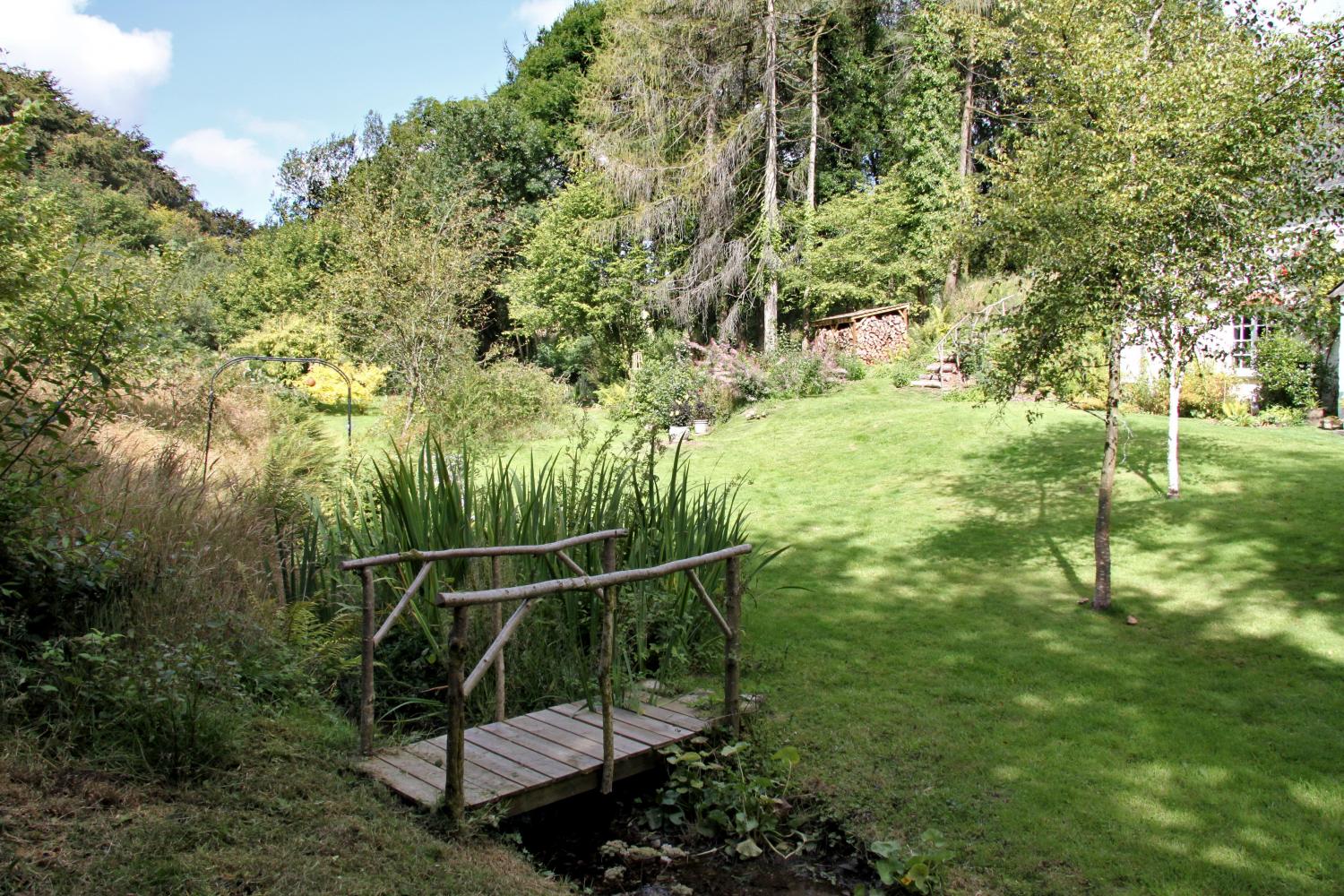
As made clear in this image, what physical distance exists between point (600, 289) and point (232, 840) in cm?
2130

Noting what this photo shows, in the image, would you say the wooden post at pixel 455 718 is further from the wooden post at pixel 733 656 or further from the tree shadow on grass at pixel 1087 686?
the tree shadow on grass at pixel 1087 686

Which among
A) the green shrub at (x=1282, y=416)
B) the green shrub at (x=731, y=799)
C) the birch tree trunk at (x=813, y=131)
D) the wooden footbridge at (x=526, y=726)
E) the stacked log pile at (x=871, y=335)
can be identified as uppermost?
the birch tree trunk at (x=813, y=131)

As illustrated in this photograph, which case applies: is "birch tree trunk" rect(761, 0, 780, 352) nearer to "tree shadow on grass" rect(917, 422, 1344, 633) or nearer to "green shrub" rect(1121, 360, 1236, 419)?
"green shrub" rect(1121, 360, 1236, 419)

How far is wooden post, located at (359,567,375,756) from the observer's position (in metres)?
3.62

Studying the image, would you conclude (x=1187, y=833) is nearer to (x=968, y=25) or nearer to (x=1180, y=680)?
(x=1180, y=680)

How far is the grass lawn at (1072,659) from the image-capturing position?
3520 mm

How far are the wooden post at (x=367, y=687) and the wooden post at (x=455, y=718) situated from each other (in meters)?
0.65

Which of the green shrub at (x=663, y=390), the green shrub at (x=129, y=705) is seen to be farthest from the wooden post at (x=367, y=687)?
the green shrub at (x=663, y=390)

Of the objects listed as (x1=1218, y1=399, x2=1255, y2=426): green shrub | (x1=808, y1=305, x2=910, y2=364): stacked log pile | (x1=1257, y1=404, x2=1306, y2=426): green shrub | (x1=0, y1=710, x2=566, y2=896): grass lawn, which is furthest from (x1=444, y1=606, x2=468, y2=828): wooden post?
(x1=808, y1=305, x2=910, y2=364): stacked log pile

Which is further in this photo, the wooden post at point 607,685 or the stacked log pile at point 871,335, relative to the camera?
the stacked log pile at point 871,335

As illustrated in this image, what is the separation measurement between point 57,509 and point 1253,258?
6.86 meters

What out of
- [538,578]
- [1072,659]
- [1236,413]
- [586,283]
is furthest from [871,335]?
[538,578]

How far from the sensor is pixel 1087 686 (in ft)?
17.0

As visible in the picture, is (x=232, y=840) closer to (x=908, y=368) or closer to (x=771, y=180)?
(x=908, y=368)
